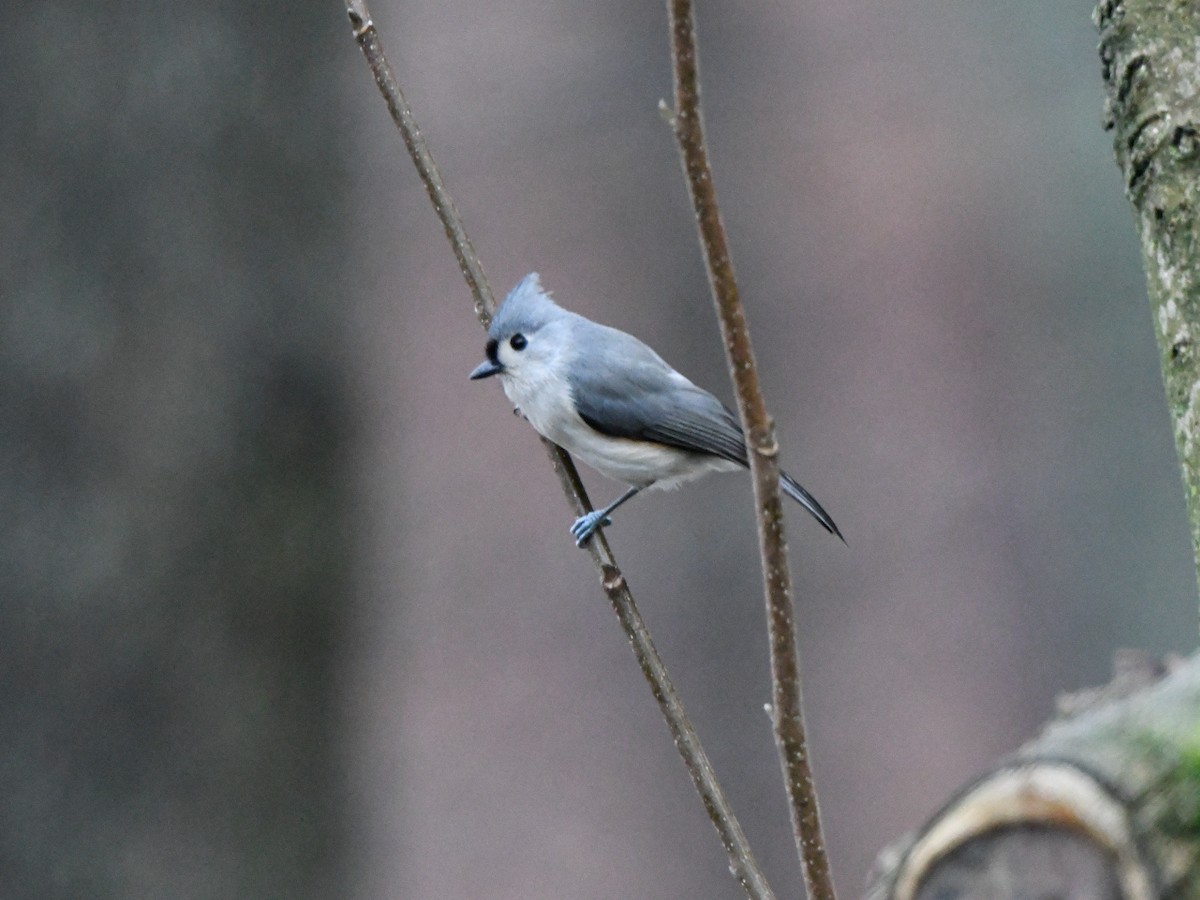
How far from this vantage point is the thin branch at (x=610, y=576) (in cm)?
96

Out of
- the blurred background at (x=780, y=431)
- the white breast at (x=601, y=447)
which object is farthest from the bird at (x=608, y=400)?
the blurred background at (x=780, y=431)

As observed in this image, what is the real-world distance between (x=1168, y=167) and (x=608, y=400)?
0.92 meters

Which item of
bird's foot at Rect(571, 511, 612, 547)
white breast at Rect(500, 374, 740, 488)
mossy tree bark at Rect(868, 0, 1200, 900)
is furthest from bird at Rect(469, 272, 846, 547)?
mossy tree bark at Rect(868, 0, 1200, 900)

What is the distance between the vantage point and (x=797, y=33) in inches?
171

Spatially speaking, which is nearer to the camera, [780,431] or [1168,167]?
[1168,167]

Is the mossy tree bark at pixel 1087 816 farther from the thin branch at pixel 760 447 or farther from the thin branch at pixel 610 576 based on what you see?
the thin branch at pixel 610 576

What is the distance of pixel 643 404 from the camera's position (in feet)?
6.44

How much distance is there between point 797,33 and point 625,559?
1.70 metres

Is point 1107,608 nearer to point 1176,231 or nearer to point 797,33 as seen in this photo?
point 797,33

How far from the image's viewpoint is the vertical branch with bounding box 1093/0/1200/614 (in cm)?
112

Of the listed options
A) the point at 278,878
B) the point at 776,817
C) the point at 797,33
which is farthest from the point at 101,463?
the point at 797,33

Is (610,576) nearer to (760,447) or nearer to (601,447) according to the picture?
(760,447)

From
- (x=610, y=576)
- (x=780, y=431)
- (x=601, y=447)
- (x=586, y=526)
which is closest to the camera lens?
(x=610, y=576)

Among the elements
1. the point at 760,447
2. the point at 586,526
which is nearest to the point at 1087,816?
the point at 760,447
